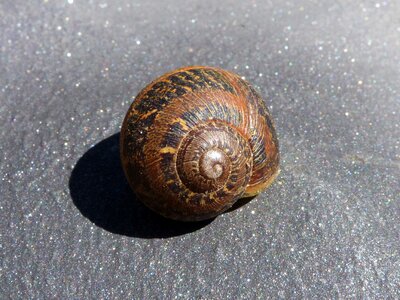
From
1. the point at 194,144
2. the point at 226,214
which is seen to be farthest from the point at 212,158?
the point at 226,214

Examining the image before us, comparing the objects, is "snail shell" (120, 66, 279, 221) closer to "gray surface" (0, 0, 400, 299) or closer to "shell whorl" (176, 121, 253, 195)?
"shell whorl" (176, 121, 253, 195)

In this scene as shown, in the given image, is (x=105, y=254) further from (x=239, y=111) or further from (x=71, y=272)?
(x=239, y=111)

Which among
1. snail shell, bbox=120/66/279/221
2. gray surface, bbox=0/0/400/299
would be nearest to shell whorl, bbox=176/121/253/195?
snail shell, bbox=120/66/279/221

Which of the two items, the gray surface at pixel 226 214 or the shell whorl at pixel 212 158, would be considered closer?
the shell whorl at pixel 212 158

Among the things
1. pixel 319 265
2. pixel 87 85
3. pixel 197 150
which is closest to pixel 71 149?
pixel 87 85

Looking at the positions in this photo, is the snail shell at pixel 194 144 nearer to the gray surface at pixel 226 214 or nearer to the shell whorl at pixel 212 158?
the shell whorl at pixel 212 158

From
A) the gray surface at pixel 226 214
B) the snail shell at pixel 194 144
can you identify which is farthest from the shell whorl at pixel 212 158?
the gray surface at pixel 226 214

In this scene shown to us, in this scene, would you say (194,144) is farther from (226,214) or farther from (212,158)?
(226,214)
